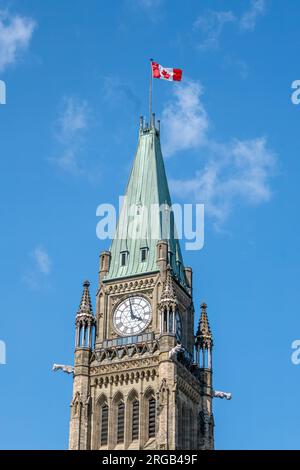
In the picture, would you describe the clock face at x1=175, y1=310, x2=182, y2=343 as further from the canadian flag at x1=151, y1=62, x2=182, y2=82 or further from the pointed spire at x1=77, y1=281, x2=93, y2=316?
the canadian flag at x1=151, y1=62, x2=182, y2=82

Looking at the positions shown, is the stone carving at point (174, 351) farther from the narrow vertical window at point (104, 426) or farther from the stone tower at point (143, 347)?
the narrow vertical window at point (104, 426)

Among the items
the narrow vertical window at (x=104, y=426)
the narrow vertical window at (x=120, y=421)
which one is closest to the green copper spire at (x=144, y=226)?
the narrow vertical window at (x=120, y=421)

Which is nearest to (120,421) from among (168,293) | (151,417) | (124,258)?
(151,417)

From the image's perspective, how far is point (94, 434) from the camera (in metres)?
111

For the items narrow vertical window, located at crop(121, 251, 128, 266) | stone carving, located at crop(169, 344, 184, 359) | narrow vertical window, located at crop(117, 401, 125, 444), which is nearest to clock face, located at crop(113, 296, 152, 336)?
narrow vertical window, located at crop(121, 251, 128, 266)

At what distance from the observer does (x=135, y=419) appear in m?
110

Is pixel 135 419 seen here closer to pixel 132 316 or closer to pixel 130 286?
pixel 132 316

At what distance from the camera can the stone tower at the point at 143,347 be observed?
10994 cm

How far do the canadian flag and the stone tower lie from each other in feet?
27.8

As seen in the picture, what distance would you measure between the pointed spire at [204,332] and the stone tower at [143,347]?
85mm

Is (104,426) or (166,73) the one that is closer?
(104,426)

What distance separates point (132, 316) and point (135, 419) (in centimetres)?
921

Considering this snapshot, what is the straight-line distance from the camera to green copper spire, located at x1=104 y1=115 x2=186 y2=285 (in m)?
119
